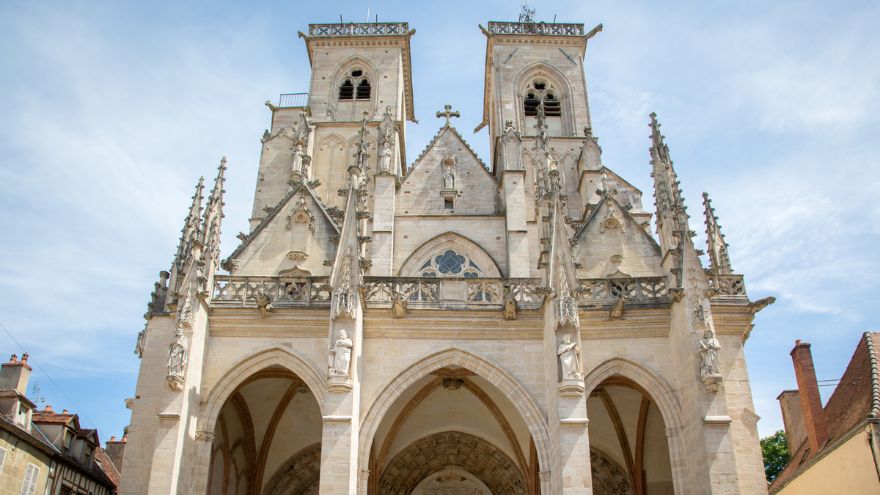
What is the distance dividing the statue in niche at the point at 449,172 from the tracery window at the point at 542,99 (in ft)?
20.7

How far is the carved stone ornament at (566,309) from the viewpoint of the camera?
1196 cm

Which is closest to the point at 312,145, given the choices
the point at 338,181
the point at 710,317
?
the point at 338,181

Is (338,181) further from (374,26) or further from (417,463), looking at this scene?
(417,463)

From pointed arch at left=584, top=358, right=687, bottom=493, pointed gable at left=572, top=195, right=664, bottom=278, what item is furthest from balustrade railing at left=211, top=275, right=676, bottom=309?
pointed gable at left=572, top=195, right=664, bottom=278

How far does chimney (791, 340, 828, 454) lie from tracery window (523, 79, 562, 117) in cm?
1320

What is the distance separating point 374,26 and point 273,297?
1835 cm

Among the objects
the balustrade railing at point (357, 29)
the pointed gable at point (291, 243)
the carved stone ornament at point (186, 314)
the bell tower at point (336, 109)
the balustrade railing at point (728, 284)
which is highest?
the balustrade railing at point (357, 29)

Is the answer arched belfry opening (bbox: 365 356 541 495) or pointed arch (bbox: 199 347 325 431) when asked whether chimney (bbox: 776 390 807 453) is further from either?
pointed arch (bbox: 199 347 325 431)

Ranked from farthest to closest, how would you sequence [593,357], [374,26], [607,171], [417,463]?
[374,26], [607,171], [417,463], [593,357]

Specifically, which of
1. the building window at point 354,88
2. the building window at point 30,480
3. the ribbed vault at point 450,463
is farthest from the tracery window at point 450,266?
the building window at point 30,480

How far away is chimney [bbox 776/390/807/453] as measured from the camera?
20394mm

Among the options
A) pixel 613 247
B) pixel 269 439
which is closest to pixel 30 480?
pixel 269 439

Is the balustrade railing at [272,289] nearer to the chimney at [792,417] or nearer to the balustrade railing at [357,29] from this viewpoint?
the chimney at [792,417]

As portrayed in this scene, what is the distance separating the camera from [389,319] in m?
13.2
